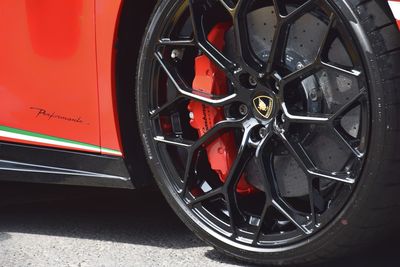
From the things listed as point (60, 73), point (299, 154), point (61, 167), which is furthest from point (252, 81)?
point (61, 167)

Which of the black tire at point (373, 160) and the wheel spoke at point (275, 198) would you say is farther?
the wheel spoke at point (275, 198)

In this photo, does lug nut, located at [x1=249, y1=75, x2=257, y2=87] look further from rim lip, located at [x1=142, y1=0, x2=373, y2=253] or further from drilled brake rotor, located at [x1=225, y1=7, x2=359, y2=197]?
rim lip, located at [x1=142, y1=0, x2=373, y2=253]

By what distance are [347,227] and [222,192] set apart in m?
0.56

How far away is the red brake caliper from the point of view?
2.89 meters

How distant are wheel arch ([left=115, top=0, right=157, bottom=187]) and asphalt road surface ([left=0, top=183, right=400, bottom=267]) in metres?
0.30

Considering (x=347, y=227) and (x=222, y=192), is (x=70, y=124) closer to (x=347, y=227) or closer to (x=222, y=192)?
(x=222, y=192)

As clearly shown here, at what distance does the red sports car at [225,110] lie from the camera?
2414mm

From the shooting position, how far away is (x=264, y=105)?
8.85ft

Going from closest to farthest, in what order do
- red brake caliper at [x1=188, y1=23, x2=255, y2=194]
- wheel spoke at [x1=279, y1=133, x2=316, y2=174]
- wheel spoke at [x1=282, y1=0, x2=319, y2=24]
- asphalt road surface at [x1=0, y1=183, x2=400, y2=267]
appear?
wheel spoke at [x1=282, y1=0, x2=319, y2=24], wheel spoke at [x1=279, y1=133, x2=316, y2=174], red brake caliper at [x1=188, y1=23, x2=255, y2=194], asphalt road surface at [x1=0, y1=183, x2=400, y2=267]

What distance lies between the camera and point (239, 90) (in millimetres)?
2754

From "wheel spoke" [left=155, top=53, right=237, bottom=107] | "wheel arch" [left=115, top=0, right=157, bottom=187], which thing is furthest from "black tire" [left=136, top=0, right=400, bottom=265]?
"wheel arch" [left=115, top=0, right=157, bottom=187]

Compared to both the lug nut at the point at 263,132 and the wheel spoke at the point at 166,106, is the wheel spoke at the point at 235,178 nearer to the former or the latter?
the lug nut at the point at 263,132

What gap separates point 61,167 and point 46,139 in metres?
0.14

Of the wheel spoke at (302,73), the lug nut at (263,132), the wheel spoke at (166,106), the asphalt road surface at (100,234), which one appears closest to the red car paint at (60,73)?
the wheel spoke at (166,106)
